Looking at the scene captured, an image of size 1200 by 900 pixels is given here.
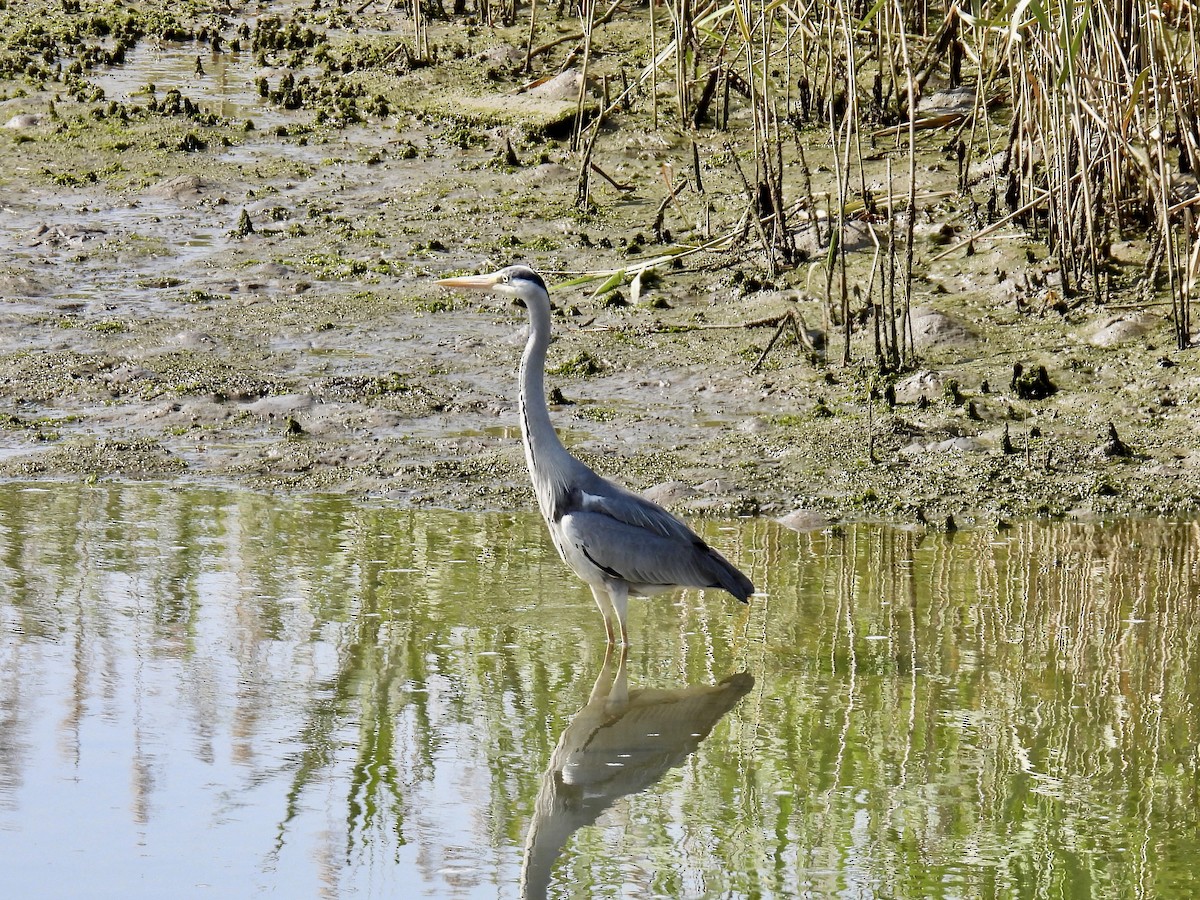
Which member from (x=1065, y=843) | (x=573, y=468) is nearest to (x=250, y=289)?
(x=573, y=468)

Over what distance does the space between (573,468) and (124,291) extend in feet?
15.7

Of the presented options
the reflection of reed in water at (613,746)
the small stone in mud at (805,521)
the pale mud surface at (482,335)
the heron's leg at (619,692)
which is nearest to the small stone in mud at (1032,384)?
the pale mud surface at (482,335)

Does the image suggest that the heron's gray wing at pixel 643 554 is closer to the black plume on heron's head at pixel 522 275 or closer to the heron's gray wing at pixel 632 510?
the heron's gray wing at pixel 632 510

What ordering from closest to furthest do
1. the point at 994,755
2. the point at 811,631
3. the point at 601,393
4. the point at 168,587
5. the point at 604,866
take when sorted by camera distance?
1. the point at 604,866
2. the point at 994,755
3. the point at 811,631
4. the point at 168,587
5. the point at 601,393

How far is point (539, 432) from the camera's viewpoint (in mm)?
5824

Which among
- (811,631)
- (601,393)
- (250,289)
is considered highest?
(250,289)

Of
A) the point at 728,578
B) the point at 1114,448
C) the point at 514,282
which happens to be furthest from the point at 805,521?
the point at 514,282

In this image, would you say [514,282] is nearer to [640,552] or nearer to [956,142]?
[640,552]

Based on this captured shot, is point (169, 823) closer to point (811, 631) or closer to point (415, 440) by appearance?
point (811, 631)

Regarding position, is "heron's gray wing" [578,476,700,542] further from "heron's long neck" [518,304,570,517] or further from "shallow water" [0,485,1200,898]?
"shallow water" [0,485,1200,898]

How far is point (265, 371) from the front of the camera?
28.0 ft

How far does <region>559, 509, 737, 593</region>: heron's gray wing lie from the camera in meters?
5.58

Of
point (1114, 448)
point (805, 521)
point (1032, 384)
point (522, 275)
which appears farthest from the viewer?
point (1032, 384)

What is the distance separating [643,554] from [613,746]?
934 mm
